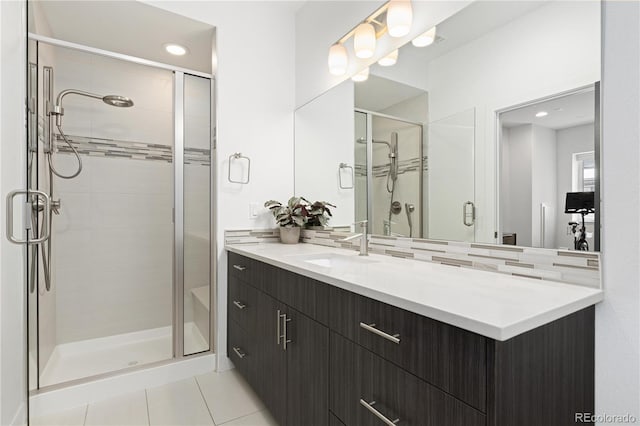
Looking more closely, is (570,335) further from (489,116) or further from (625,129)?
(489,116)

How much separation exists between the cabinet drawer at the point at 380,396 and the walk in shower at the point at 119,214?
1.40m

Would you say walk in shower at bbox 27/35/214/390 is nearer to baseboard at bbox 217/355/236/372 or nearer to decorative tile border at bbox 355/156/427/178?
baseboard at bbox 217/355/236/372

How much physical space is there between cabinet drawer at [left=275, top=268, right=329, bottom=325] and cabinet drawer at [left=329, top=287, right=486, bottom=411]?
0.38ft

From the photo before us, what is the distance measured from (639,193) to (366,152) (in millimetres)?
1252

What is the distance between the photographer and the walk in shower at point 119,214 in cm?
204

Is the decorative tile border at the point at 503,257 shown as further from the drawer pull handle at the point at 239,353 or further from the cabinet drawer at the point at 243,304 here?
the drawer pull handle at the point at 239,353

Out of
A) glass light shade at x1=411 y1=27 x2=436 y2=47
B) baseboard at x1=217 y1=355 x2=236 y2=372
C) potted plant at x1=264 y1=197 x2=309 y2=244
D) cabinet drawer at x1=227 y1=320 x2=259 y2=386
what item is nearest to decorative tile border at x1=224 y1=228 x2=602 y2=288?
Result: potted plant at x1=264 y1=197 x2=309 y2=244

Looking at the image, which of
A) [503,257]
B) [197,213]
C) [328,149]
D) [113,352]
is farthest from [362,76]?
[113,352]

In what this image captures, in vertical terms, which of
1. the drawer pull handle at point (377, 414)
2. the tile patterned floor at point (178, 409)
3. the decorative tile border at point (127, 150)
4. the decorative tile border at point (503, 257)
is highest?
the decorative tile border at point (127, 150)

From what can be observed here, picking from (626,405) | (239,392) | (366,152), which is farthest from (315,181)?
(626,405)

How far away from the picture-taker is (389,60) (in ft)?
5.66

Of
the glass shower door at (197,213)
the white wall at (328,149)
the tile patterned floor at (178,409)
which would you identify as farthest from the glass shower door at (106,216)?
the white wall at (328,149)

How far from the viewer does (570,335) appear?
2.79ft

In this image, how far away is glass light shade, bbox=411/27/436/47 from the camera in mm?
1487
